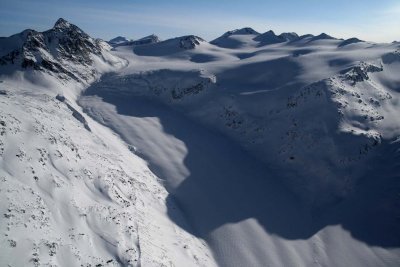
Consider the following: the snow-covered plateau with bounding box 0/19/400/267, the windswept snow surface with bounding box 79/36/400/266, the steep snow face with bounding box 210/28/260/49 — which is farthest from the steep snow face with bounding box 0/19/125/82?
the steep snow face with bounding box 210/28/260/49

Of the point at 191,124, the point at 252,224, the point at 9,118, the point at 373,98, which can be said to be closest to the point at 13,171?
the point at 9,118

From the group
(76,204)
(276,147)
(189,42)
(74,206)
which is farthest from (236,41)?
(74,206)

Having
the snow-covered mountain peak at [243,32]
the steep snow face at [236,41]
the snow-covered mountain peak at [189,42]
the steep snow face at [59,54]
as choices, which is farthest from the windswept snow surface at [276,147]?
the snow-covered mountain peak at [243,32]

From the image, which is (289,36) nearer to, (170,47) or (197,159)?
(170,47)

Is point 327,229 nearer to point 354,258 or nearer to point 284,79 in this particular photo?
point 354,258

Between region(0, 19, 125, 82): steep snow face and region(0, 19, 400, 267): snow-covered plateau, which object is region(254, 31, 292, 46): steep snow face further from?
region(0, 19, 125, 82): steep snow face

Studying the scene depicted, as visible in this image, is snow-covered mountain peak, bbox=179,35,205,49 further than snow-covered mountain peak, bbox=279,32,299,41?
No
